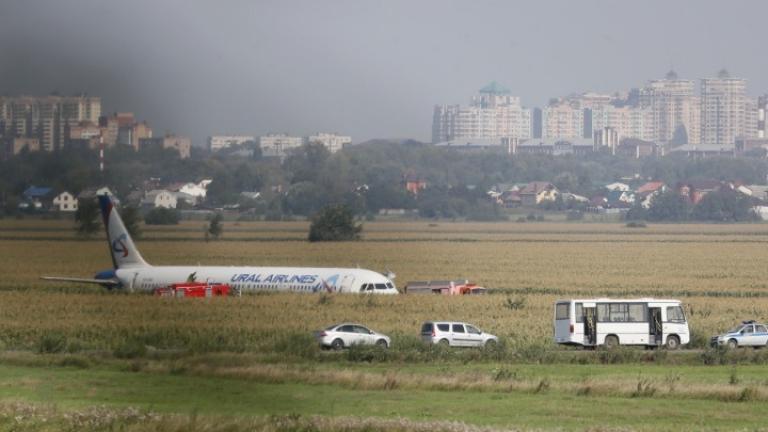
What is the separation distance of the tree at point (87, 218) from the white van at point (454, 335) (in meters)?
23.5

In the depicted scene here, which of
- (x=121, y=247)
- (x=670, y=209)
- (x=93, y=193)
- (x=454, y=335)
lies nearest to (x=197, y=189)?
(x=121, y=247)

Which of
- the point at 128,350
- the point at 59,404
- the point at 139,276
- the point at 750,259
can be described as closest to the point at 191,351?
the point at 128,350

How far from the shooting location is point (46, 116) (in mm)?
39906

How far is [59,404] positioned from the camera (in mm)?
28969

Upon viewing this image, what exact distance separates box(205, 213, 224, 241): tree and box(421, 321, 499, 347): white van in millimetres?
56459

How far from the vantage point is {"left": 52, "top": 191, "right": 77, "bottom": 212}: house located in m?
62.8

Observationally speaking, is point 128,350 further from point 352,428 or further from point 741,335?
point 741,335

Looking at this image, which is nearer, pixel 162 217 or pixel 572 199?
pixel 162 217

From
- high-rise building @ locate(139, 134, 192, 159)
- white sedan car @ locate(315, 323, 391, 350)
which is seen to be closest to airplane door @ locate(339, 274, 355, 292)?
high-rise building @ locate(139, 134, 192, 159)

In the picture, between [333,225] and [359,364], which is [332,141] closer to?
[333,225]

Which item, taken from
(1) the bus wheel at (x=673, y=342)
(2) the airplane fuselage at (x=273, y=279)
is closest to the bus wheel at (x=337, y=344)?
(1) the bus wheel at (x=673, y=342)

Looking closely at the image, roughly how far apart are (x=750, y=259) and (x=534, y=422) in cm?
8200

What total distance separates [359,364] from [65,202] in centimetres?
3271

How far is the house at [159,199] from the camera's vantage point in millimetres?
69500
